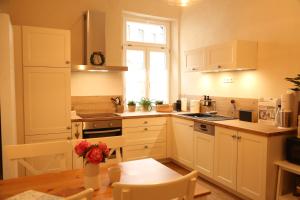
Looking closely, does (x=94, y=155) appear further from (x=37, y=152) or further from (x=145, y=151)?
(x=145, y=151)

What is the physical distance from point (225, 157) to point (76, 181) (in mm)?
2000

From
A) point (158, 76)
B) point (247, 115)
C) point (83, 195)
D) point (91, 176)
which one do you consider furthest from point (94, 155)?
point (158, 76)

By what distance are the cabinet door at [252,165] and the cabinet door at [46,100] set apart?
2.23 meters

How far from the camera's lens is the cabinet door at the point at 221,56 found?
10.4 ft

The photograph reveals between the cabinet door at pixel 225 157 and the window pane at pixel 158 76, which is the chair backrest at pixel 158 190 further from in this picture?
the window pane at pixel 158 76

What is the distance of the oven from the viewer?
3475mm

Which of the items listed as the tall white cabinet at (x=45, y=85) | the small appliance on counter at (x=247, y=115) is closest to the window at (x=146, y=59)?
the tall white cabinet at (x=45, y=85)

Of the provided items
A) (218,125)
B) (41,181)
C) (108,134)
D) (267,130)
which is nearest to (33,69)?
(108,134)

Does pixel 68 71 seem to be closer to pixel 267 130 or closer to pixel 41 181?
pixel 41 181

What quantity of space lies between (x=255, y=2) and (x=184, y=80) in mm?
1921

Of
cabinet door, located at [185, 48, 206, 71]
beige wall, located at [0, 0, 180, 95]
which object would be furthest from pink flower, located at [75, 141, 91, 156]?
beige wall, located at [0, 0, 180, 95]

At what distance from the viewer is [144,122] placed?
154 inches

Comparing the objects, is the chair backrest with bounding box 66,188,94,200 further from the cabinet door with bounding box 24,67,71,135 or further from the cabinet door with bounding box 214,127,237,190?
the cabinet door with bounding box 24,67,71,135

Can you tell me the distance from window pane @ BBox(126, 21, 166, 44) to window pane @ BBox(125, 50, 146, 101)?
0.27 meters
